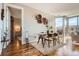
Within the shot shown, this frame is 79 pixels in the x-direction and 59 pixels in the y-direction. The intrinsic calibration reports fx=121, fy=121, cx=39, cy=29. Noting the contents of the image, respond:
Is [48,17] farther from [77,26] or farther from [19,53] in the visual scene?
[19,53]

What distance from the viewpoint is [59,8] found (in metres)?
2.13

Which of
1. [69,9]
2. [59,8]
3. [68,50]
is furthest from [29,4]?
[68,50]

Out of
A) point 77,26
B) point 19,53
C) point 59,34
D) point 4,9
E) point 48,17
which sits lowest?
point 19,53

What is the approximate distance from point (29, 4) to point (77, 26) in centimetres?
93

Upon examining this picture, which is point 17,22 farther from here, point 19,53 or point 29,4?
point 19,53

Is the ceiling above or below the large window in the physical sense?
above

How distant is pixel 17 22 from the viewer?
6.85ft

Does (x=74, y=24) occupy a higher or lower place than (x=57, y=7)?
lower

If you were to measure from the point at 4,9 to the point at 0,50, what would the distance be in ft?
2.29

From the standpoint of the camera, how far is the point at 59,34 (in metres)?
2.15

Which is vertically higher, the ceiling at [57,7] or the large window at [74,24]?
the ceiling at [57,7]

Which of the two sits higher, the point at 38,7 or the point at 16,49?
the point at 38,7

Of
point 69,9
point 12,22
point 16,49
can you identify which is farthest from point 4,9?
point 69,9

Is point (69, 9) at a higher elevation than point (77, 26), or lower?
higher
